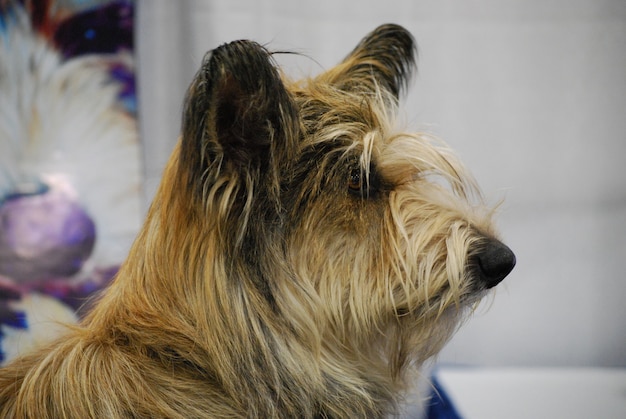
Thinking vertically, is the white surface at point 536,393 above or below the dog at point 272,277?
below

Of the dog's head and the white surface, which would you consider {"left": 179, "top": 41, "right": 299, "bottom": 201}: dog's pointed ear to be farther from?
the white surface

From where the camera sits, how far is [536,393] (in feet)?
5.62

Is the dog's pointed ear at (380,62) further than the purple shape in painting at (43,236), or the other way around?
the purple shape in painting at (43,236)

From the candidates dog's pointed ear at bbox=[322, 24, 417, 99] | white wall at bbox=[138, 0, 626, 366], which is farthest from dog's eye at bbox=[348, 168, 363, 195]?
white wall at bbox=[138, 0, 626, 366]

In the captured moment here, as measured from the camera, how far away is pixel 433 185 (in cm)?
131

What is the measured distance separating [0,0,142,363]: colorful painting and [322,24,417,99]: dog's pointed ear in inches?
45.7

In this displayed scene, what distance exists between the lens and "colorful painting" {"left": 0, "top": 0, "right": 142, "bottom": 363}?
216 centimetres

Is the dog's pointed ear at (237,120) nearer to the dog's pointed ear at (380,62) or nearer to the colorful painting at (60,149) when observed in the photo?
the dog's pointed ear at (380,62)

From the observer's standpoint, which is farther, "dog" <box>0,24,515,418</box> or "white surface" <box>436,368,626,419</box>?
"white surface" <box>436,368,626,419</box>

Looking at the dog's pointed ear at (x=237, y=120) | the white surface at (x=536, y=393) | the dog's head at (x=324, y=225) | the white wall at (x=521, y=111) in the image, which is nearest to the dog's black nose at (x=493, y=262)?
the dog's head at (x=324, y=225)

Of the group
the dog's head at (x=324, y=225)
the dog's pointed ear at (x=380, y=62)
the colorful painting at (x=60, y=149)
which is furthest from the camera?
the colorful painting at (x=60, y=149)

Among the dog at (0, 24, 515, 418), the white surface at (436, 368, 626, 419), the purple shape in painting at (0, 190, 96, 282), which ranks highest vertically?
the dog at (0, 24, 515, 418)

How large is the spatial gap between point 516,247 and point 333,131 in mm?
1412

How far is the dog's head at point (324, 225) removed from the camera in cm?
105
